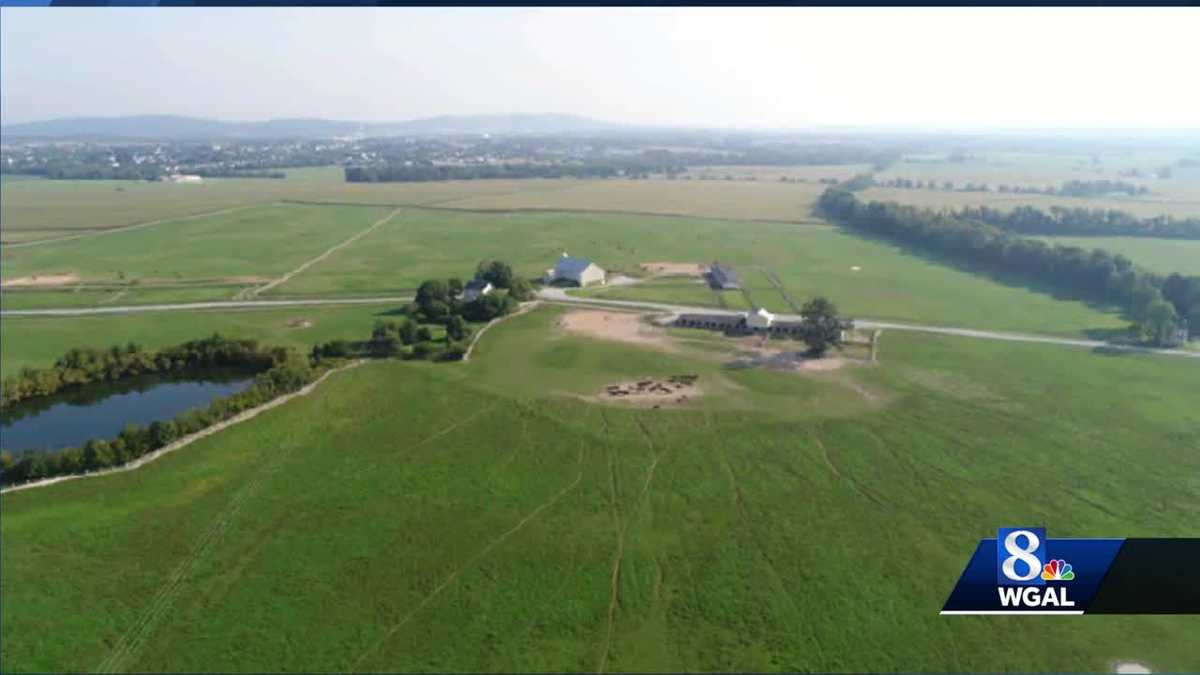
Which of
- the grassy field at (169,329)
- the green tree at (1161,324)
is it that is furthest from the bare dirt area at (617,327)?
the green tree at (1161,324)

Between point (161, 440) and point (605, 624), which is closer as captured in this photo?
point (605, 624)

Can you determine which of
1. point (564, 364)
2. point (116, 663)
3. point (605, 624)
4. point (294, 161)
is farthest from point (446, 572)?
point (294, 161)

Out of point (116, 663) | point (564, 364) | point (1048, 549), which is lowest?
point (116, 663)

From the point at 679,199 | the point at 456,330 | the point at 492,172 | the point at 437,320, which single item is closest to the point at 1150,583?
the point at 456,330

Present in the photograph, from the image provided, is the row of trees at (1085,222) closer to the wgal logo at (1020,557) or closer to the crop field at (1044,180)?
the crop field at (1044,180)

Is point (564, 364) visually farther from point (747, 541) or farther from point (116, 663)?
point (116, 663)

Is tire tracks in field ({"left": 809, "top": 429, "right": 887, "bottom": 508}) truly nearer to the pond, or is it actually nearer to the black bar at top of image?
the black bar at top of image

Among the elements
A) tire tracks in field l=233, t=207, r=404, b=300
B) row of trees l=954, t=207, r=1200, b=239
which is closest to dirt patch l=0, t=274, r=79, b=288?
tire tracks in field l=233, t=207, r=404, b=300
